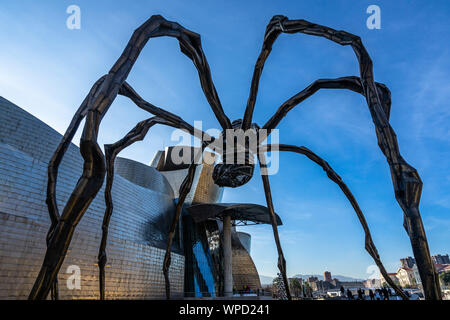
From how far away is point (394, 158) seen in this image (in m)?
2.17

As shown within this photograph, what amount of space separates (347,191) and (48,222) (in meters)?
14.1

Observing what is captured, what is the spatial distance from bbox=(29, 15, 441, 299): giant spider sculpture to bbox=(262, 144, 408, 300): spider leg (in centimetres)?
2

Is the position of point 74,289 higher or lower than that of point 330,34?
lower

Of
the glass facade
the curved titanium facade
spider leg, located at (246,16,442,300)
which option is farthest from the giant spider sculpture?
the glass facade

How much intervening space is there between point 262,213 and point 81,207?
1118 inches

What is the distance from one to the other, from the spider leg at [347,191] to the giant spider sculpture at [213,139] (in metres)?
0.02

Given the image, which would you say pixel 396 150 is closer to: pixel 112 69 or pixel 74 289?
pixel 112 69

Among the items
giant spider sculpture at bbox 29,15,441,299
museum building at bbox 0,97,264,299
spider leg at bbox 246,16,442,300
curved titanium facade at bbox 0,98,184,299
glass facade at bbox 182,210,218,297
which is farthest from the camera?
glass facade at bbox 182,210,218,297

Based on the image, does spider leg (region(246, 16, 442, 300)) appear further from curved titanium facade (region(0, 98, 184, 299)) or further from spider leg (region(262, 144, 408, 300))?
curved titanium facade (region(0, 98, 184, 299))

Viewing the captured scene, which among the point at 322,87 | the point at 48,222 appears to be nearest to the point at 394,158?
the point at 322,87

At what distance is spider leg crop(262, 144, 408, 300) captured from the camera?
451cm

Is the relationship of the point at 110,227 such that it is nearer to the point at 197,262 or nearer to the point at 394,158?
the point at 197,262
